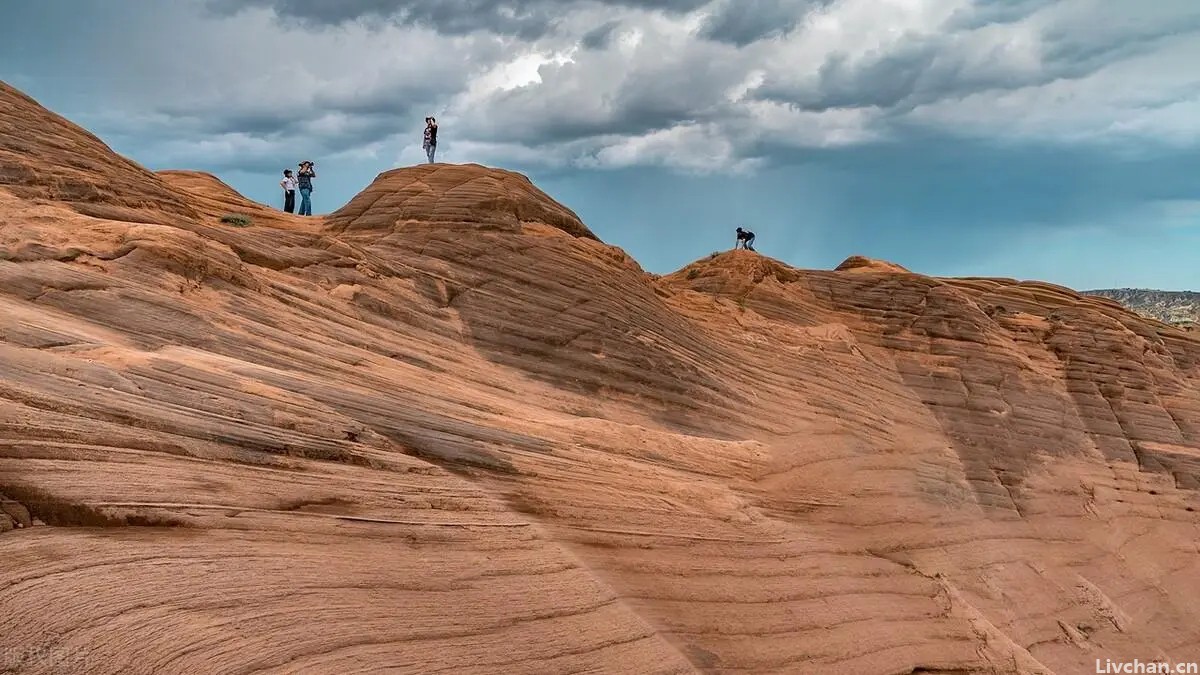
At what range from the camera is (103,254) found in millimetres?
10125

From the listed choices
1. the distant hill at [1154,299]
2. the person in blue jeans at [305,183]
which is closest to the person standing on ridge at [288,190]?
the person in blue jeans at [305,183]

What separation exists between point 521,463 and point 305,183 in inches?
574

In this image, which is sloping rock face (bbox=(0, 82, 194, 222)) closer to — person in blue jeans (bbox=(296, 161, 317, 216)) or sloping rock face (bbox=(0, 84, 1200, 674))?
sloping rock face (bbox=(0, 84, 1200, 674))

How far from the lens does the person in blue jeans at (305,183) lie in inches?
846

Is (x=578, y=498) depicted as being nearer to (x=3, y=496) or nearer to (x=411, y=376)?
(x=411, y=376)

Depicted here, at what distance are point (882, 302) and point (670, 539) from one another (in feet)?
53.9

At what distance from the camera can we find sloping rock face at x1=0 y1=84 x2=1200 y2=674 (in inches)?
238

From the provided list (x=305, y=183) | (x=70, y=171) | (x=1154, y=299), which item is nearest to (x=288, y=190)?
(x=305, y=183)

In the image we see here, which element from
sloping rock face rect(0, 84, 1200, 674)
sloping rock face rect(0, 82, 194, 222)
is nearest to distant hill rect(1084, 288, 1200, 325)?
sloping rock face rect(0, 84, 1200, 674)

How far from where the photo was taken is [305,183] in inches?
850

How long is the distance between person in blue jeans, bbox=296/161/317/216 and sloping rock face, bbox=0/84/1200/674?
257 cm

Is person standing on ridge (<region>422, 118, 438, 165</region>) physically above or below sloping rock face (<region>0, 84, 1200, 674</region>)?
above

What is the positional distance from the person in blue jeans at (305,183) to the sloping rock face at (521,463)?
257 cm

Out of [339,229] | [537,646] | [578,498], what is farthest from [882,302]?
[537,646]
